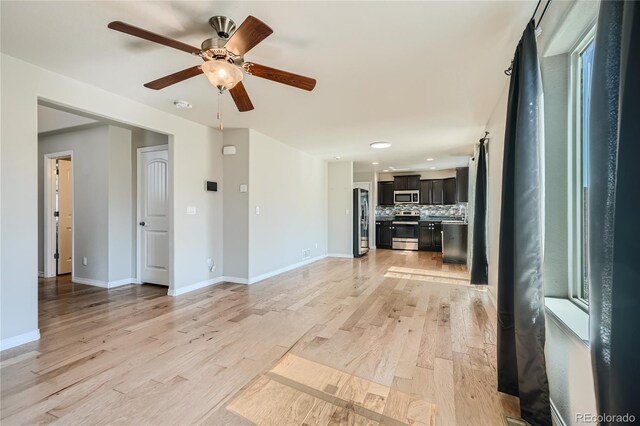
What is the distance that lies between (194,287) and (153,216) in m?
1.30

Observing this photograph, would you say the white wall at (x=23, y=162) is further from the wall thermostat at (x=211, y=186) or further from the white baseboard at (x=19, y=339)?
the wall thermostat at (x=211, y=186)

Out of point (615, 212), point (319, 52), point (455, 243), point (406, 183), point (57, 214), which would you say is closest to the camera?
point (615, 212)

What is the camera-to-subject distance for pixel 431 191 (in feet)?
28.6

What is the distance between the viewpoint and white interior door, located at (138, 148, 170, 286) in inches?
170

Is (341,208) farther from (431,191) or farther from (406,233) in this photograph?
(431,191)

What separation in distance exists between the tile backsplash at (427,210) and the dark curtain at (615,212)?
27.4ft

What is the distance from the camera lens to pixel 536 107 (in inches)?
59.4

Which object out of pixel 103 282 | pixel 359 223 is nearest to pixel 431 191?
pixel 359 223

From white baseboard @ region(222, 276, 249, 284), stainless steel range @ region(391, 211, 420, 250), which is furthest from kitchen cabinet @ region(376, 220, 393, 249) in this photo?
white baseboard @ region(222, 276, 249, 284)

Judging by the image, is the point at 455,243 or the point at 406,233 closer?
the point at 455,243

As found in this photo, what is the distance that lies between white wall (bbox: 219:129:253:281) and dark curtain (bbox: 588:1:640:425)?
401 centimetres

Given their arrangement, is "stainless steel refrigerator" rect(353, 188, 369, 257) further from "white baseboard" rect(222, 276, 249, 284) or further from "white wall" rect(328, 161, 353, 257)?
"white baseboard" rect(222, 276, 249, 284)

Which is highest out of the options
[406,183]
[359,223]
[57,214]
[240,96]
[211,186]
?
[240,96]

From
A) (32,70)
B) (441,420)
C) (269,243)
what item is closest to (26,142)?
(32,70)
